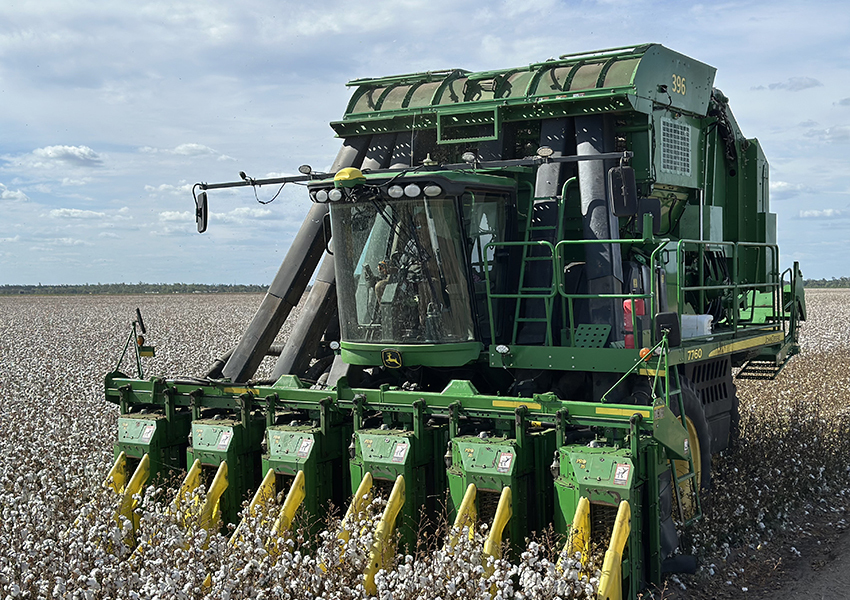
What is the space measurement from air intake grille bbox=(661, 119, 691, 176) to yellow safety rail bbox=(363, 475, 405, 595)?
4.47m

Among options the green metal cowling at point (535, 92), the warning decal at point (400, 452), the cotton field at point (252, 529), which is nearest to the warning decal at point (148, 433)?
the cotton field at point (252, 529)

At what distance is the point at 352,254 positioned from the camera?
8.11 metres

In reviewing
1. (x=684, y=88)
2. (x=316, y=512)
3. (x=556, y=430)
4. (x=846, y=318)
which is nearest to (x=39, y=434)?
(x=316, y=512)

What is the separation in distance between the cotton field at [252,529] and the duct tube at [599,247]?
2.13 meters

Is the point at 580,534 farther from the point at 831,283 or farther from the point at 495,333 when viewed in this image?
the point at 831,283

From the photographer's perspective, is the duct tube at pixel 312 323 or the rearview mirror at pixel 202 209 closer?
the rearview mirror at pixel 202 209

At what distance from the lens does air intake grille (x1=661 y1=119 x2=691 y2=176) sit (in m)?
9.28

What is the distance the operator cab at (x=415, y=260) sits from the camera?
A: 7680 mm

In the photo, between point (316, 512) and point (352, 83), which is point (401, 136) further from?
point (316, 512)

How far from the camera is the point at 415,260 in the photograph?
7.74 metres

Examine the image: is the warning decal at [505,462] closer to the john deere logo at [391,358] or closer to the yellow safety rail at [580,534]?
the yellow safety rail at [580,534]

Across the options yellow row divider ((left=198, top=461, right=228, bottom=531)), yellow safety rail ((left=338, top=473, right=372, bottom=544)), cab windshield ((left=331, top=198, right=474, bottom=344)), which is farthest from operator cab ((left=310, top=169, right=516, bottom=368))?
yellow row divider ((left=198, top=461, right=228, bottom=531))

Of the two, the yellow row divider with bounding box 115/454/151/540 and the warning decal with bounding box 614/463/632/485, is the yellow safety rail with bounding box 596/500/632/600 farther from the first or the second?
Answer: the yellow row divider with bounding box 115/454/151/540

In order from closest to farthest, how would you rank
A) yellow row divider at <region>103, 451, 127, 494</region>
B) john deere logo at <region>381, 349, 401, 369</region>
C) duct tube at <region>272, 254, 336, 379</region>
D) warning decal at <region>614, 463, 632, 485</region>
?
warning decal at <region>614, 463, 632, 485</region>, john deere logo at <region>381, 349, 401, 369</region>, yellow row divider at <region>103, 451, 127, 494</region>, duct tube at <region>272, 254, 336, 379</region>
